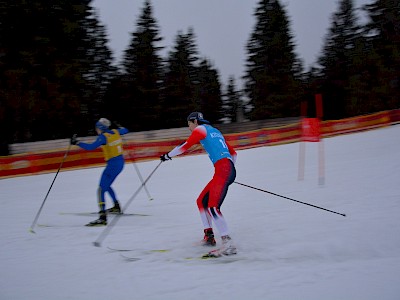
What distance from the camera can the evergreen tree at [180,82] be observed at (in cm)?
4125

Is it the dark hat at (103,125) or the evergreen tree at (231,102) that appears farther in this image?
the evergreen tree at (231,102)

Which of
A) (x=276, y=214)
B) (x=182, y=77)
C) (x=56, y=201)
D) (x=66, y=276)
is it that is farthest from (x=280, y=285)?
(x=182, y=77)

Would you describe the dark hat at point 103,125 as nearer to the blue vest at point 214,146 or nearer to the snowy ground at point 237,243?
the snowy ground at point 237,243

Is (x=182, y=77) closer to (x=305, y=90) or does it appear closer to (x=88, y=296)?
(x=305, y=90)

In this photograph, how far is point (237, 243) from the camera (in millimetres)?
5453

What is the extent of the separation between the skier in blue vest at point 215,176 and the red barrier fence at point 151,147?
6.67 metres

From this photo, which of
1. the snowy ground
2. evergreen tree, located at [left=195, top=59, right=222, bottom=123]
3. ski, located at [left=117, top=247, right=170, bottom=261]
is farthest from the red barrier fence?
evergreen tree, located at [left=195, top=59, right=222, bottom=123]

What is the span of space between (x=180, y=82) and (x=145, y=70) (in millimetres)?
5213

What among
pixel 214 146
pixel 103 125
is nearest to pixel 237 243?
pixel 214 146

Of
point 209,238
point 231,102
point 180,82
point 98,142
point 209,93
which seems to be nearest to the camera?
point 209,238

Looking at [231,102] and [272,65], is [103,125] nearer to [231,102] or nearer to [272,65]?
[272,65]

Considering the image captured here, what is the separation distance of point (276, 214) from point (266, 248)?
1.82 m

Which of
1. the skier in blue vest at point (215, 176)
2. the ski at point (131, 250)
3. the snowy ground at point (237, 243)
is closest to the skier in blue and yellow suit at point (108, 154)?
the snowy ground at point (237, 243)

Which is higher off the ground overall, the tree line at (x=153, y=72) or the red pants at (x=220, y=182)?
the tree line at (x=153, y=72)
